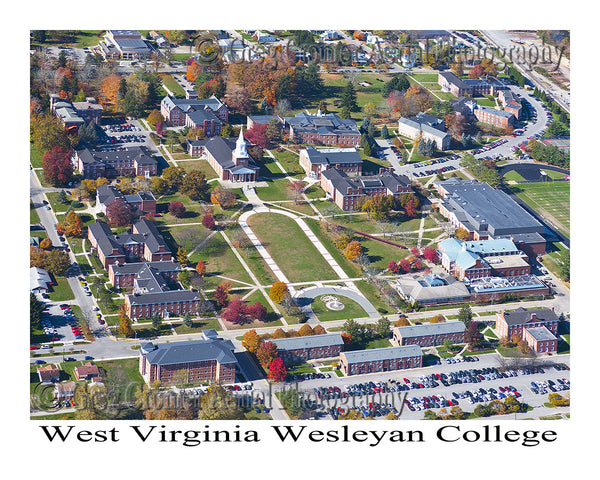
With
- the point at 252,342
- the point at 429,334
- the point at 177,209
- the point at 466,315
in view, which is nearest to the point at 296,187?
the point at 177,209

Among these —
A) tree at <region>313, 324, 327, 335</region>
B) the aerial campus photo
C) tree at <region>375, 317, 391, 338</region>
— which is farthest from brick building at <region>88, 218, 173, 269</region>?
tree at <region>375, 317, 391, 338</region>

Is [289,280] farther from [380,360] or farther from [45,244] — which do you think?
[45,244]

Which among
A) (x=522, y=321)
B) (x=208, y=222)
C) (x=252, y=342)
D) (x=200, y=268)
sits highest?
(x=208, y=222)

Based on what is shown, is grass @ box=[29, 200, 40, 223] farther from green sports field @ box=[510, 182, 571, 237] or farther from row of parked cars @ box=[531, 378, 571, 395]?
green sports field @ box=[510, 182, 571, 237]

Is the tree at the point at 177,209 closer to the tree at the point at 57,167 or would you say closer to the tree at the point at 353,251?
the tree at the point at 57,167

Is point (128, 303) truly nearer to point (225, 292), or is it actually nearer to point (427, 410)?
point (225, 292)
